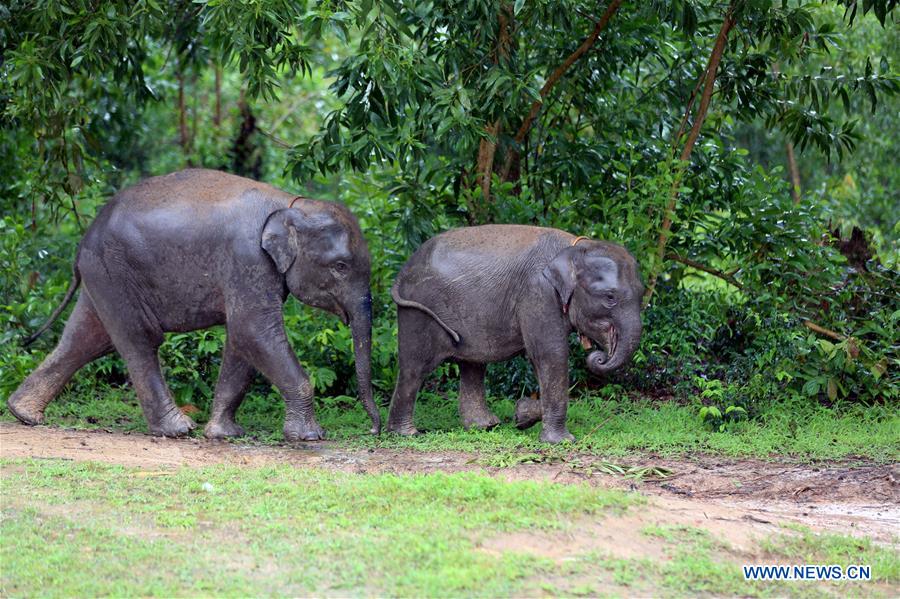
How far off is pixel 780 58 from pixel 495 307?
3696mm

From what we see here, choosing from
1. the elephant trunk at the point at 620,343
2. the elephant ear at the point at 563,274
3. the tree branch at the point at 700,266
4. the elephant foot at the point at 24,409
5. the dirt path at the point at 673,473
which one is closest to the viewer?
Answer: the dirt path at the point at 673,473

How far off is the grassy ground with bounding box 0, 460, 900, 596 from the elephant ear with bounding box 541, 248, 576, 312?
2037 millimetres

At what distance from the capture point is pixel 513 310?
27.6ft

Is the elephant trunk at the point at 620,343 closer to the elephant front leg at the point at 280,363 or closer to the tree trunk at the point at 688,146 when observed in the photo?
the tree trunk at the point at 688,146

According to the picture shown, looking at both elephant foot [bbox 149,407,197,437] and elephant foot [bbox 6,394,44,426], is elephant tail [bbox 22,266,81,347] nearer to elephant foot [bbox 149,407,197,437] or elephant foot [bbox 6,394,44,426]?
elephant foot [bbox 6,394,44,426]

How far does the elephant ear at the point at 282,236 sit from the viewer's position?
8.29 metres

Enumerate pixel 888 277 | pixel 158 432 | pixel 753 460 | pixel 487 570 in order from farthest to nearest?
pixel 888 277, pixel 158 432, pixel 753 460, pixel 487 570

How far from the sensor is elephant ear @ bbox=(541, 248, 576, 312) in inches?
322

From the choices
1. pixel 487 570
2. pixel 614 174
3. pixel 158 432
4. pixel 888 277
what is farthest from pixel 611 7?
pixel 487 570

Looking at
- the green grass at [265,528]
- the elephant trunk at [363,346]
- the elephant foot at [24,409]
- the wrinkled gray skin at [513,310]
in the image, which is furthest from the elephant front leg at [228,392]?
the green grass at [265,528]

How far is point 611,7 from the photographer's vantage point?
9.57 m

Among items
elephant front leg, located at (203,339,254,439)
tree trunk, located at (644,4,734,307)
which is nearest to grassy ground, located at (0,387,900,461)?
elephant front leg, located at (203,339,254,439)

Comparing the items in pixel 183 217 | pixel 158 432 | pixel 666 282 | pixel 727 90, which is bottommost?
pixel 158 432

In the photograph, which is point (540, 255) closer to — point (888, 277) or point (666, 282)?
point (666, 282)
